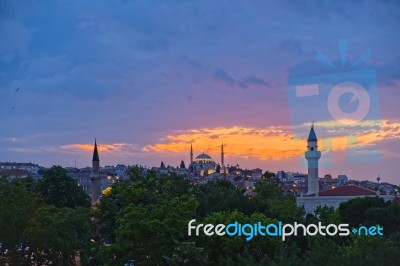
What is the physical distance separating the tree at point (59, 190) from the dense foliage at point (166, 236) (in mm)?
6913

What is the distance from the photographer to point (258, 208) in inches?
991

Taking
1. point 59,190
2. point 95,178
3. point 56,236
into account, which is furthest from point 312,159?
point 56,236

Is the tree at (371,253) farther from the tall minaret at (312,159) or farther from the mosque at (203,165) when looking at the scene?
the mosque at (203,165)

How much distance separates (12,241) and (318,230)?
11.9m

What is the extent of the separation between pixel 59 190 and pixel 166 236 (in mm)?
18134

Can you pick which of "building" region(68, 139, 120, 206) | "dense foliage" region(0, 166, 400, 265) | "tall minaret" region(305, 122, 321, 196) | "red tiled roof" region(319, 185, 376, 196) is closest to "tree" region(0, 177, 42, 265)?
"dense foliage" region(0, 166, 400, 265)

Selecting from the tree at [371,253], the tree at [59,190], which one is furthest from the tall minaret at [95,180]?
the tree at [371,253]

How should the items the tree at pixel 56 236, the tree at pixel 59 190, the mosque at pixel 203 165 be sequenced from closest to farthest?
the tree at pixel 56 236, the tree at pixel 59 190, the mosque at pixel 203 165

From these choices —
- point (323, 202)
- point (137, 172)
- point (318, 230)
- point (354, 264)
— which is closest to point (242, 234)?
point (318, 230)

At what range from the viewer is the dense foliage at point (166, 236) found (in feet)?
46.8

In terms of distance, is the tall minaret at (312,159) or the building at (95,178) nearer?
the tall minaret at (312,159)

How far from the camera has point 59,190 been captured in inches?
1373

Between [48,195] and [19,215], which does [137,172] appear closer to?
[48,195]

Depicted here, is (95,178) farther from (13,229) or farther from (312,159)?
(13,229)
